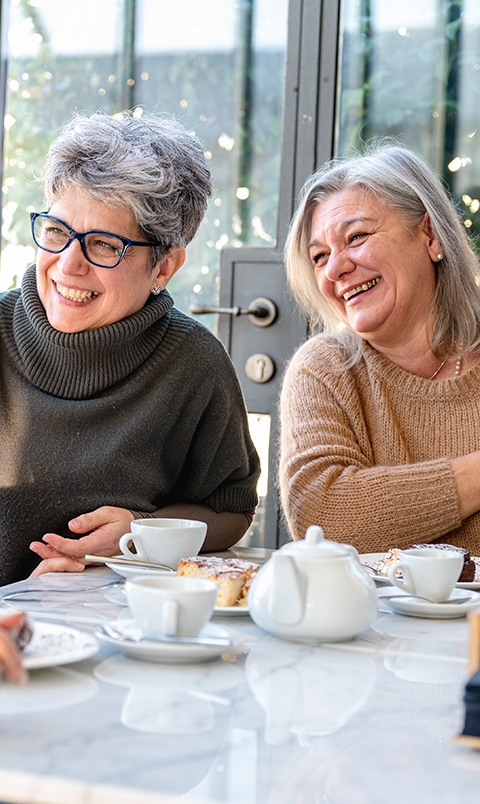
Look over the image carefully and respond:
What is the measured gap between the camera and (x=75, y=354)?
5.11 ft

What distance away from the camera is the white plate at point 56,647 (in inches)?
28.3

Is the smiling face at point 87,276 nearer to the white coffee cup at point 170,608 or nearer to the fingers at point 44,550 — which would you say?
the fingers at point 44,550

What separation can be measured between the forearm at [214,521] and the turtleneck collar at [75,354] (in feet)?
0.79

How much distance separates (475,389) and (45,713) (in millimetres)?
1265

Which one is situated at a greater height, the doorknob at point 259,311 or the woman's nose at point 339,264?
the woman's nose at point 339,264

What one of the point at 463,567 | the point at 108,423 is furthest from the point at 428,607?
the point at 108,423

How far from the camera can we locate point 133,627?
84cm

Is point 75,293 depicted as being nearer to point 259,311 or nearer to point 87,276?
point 87,276

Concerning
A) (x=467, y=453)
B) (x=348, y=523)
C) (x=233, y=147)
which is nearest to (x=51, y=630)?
(x=348, y=523)

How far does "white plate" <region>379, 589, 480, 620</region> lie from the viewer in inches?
38.4

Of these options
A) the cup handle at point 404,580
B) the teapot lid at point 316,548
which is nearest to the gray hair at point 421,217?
the cup handle at point 404,580

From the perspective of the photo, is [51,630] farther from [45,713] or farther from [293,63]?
[293,63]

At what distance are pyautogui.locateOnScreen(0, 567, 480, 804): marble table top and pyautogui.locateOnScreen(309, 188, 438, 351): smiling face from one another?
1.01 m

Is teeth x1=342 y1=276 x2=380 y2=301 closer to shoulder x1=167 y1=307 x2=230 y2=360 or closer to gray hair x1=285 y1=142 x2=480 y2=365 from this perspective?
gray hair x1=285 y1=142 x2=480 y2=365
